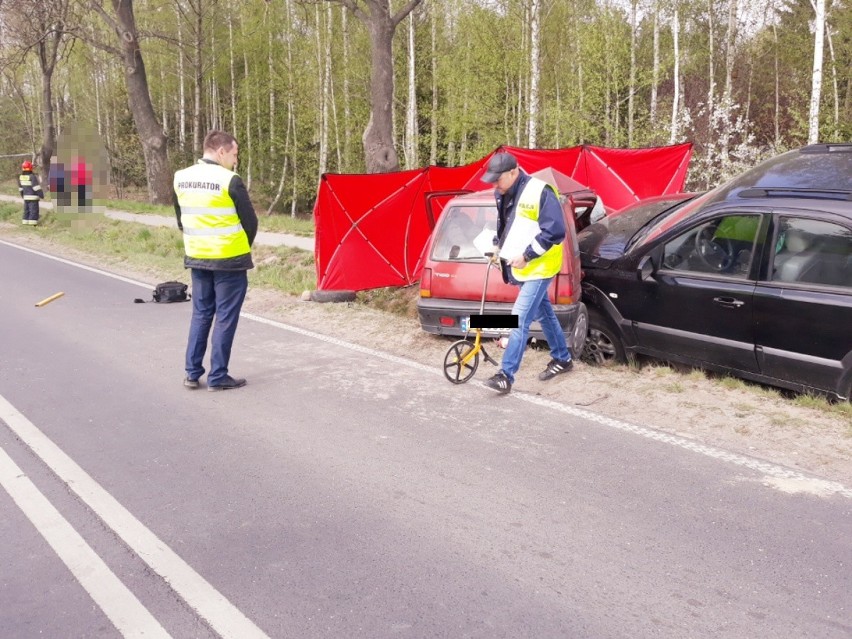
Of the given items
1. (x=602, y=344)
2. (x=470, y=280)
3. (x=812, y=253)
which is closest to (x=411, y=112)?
(x=470, y=280)

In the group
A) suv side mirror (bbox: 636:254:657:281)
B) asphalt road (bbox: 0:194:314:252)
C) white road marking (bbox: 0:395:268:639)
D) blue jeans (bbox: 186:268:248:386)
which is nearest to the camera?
white road marking (bbox: 0:395:268:639)

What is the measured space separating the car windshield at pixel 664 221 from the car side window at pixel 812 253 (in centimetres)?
96

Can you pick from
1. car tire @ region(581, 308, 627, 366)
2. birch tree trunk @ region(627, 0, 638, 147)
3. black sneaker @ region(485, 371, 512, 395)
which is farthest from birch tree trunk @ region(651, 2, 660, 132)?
black sneaker @ region(485, 371, 512, 395)

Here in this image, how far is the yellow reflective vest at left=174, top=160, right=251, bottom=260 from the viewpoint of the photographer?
599 centimetres

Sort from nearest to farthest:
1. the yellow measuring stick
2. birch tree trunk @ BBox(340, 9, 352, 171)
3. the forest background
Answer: the yellow measuring stick → the forest background → birch tree trunk @ BBox(340, 9, 352, 171)

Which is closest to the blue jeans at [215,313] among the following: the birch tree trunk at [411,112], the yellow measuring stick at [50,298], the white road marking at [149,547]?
the white road marking at [149,547]

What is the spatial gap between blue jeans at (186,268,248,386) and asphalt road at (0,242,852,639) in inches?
10.7

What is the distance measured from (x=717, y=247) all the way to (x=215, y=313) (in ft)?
13.3

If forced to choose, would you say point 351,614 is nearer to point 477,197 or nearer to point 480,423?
point 480,423

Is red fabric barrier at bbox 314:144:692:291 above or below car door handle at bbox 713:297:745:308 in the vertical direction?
above

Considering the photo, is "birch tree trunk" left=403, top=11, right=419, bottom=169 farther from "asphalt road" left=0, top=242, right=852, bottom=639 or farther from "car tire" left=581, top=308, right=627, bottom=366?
"asphalt road" left=0, top=242, right=852, bottom=639

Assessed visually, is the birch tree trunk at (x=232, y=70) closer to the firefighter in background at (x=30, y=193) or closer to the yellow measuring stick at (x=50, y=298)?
the firefighter in background at (x=30, y=193)

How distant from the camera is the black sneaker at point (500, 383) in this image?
6.06m

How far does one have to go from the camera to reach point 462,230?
774cm
